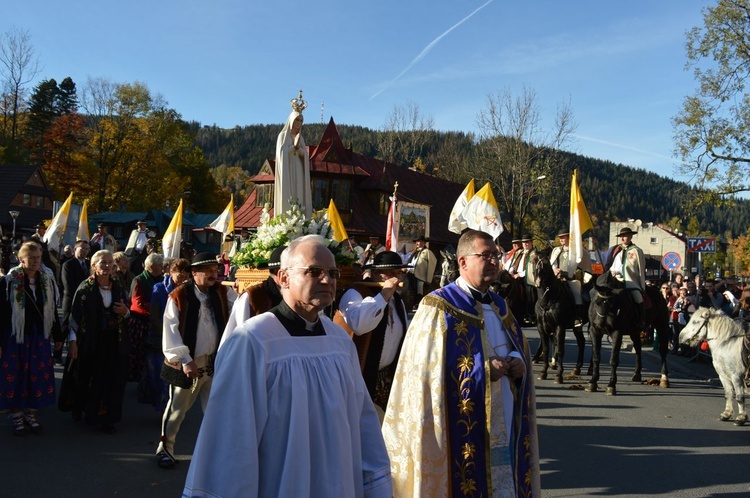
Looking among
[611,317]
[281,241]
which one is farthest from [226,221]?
[281,241]

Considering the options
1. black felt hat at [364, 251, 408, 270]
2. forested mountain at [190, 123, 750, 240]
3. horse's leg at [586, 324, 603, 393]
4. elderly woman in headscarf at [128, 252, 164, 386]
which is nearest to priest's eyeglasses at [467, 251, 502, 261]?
black felt hat at [364, 251, 408, 270]

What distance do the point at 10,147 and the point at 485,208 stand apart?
59442mm

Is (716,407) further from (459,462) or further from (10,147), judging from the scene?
(10,147)

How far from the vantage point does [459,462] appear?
14.4 ft

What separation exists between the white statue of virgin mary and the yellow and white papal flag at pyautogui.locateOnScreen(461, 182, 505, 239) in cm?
780

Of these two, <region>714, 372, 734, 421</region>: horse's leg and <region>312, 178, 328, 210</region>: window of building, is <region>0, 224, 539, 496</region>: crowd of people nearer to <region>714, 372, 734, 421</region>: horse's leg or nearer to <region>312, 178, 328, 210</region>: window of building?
<region>714, 372, 734, 421</region>: horse's leg

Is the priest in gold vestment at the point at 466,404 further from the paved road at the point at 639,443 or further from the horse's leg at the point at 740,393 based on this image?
the horse's leg at the point at 740,393

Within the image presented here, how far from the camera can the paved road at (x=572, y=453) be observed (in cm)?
609

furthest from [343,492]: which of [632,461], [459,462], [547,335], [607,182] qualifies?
[607,182]

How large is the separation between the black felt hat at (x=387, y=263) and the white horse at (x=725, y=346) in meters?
5.62

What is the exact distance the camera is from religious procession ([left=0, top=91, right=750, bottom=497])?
2789mm

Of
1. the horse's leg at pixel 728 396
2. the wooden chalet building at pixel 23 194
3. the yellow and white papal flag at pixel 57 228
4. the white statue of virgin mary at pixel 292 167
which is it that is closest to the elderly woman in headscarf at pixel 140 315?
the white statue of virgin mary at pixel 292 167

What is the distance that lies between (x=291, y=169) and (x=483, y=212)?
8155 millimetres

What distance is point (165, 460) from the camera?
644 centimetres
